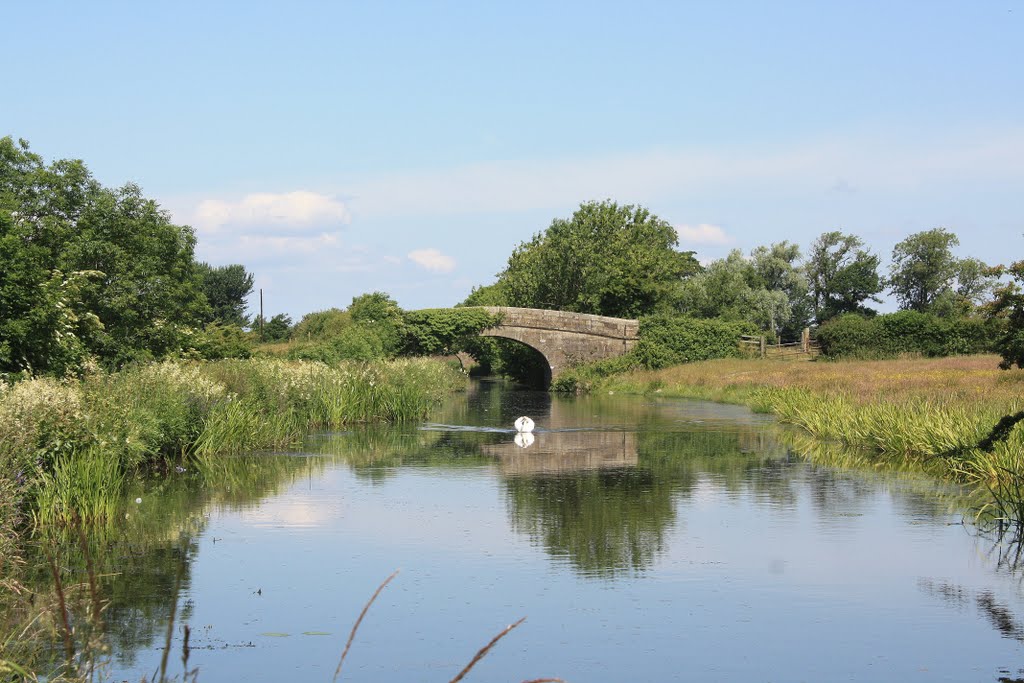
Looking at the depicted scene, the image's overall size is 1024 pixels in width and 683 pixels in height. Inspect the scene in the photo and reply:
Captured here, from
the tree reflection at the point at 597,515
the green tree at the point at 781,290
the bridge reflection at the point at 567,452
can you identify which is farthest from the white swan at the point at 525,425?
the green tree at the point at 781,290

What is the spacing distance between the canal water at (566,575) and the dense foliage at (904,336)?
34.9 metres

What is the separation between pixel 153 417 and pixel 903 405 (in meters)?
15.2

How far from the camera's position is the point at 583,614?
10.0 m

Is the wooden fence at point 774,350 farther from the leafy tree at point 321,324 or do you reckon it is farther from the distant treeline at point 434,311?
the leafy tree at point 321,324

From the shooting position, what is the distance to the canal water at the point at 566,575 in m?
8.77

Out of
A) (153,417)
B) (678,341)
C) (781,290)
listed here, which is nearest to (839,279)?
(781,290)

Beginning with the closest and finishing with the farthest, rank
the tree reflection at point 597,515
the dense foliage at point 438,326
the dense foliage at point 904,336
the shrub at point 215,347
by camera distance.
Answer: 1. the tree reflection at point 597,515
2. the shrub at point 215,347
3. the dense foliage at point 438,326
4. the dense foliage at point 904,336

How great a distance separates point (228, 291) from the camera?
88938 millimetres

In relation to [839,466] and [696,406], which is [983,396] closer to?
[839,466]

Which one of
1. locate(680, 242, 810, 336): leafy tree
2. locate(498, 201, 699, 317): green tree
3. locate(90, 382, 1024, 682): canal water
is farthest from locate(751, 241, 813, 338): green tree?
locate(90, 382, 1024, 682): canal water

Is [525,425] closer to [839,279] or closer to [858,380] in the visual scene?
[858,380]

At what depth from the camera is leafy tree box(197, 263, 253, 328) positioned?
85.9 m

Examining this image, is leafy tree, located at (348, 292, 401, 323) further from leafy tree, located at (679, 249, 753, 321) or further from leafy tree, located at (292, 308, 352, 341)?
leafy tree, located at (679, 249, 753, 321)

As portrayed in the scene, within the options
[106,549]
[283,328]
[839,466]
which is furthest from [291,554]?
[283,328]
